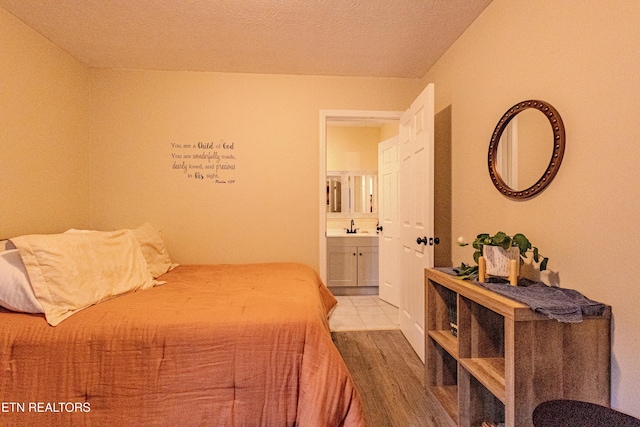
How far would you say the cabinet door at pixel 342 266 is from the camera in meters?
4.17

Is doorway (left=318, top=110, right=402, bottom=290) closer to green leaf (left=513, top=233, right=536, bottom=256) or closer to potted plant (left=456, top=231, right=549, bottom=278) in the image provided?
potted plant (left=456, top=231, right=549, bottom=278)

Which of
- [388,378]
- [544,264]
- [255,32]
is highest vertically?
[255,32]

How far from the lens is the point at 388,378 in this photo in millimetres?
2174

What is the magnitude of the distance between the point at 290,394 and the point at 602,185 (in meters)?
1.56

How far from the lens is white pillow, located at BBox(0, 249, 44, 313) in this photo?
1.42 m

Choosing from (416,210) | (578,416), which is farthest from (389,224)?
(578,416)

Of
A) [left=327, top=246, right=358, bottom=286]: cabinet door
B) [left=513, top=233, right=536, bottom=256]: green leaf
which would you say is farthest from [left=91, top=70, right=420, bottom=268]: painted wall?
[left=513, top=233, right=536, bottom=256]: green leaf

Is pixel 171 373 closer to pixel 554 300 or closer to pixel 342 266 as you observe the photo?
pixel 554 300

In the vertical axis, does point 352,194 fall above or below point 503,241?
above

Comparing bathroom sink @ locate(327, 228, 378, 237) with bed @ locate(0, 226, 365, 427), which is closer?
bed @ locate(0, 226, 365, 427)

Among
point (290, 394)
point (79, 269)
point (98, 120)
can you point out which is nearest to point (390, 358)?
point (290, 394)

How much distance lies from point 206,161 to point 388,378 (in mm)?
2377

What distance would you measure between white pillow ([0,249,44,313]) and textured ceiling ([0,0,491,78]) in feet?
5.41

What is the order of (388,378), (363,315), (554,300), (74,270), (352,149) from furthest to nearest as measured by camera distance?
(352,149) < (363,315) < (388,378) < (74,270) < (554,300)
